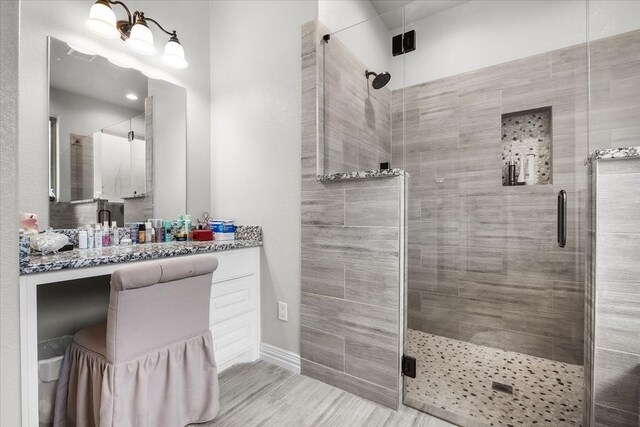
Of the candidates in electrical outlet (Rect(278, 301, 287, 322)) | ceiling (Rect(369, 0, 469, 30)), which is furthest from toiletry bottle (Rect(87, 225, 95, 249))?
ceiling (Rect(369, 0, 469, 30))

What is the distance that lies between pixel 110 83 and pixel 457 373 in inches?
117

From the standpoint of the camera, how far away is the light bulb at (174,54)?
213 centimetres

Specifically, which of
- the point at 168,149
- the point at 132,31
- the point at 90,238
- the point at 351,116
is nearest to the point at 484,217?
the point at 351,116

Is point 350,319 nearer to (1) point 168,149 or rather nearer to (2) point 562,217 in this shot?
(2) point 562,217

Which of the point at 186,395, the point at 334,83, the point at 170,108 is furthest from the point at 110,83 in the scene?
the point at 186,395

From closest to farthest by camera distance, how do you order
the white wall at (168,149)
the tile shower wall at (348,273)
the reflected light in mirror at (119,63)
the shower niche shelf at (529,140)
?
the tile shower wall at (348,273) → the shower niche shelf at (529,140) → the reflected light in mirror at (119,63) → the white wall at (168,149)

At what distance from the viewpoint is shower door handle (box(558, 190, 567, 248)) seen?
1.58 metres

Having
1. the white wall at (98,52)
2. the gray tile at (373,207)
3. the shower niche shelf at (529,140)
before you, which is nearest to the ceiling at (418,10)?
the shower niche shelf at (529,140)

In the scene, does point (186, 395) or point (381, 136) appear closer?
point (186, 395)

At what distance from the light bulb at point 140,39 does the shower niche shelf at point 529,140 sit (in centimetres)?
242

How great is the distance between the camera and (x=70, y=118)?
178cm

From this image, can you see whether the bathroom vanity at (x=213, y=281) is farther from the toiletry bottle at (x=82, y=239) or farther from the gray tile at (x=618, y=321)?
the gray tile at (x=618, y=321)

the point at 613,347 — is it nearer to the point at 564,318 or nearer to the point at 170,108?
the point at 564,318

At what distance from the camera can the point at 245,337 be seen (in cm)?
208
